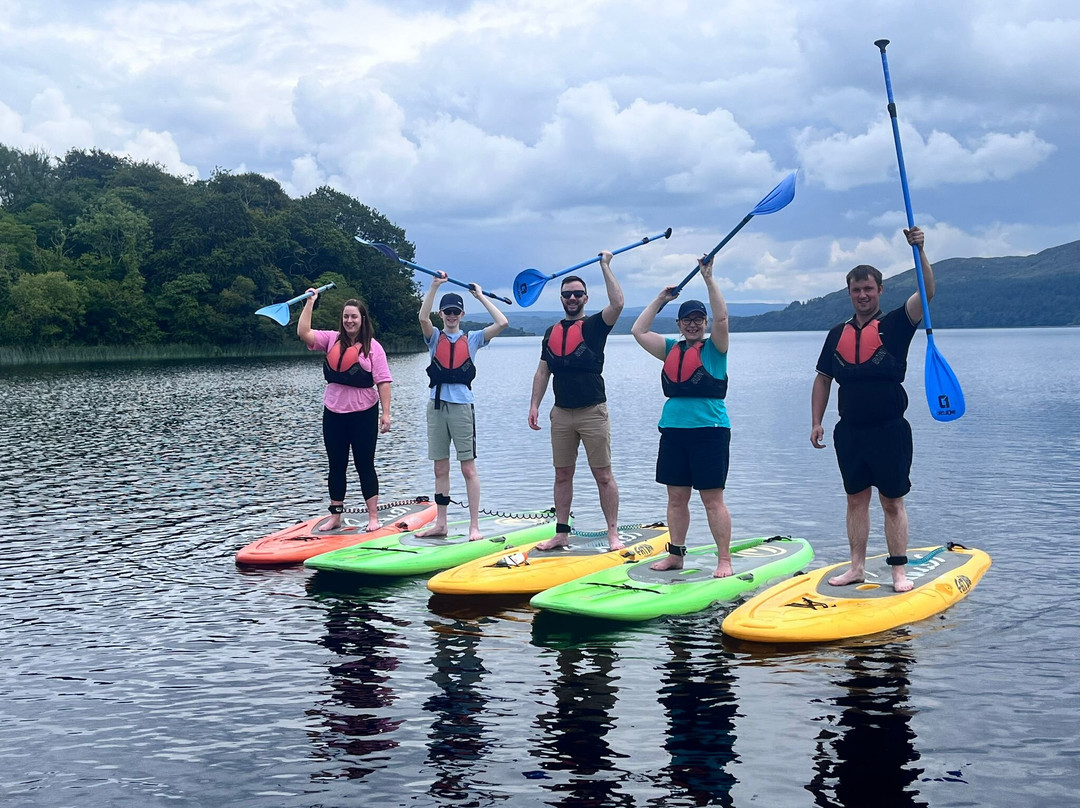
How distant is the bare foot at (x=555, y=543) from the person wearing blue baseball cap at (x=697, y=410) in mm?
1786

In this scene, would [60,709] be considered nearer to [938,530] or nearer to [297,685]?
[297,685]

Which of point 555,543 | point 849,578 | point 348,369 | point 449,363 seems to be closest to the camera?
point 849,578

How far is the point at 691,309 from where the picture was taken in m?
7.97

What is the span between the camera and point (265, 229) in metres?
93.9

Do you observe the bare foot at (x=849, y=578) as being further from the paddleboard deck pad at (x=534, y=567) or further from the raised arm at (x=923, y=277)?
the raised arm at (x=923, y=277)

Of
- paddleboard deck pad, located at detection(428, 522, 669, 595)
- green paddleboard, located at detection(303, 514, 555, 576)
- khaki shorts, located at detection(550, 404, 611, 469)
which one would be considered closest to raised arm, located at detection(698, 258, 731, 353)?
khaki shorts, located at detection(550, 404, 611, 469)

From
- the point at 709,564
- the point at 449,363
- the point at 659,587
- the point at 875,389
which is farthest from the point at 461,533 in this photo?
the point at 875,389

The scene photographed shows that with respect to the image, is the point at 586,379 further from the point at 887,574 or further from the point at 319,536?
the point at 319,536

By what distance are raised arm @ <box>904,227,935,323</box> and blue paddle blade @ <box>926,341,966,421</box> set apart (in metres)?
0.77

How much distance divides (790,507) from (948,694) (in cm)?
802

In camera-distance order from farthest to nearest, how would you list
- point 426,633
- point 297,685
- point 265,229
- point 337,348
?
1. point 265,229
2. point 337,348
3. point 426,633
4. point 297,685

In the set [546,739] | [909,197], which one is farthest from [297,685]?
[909,197]

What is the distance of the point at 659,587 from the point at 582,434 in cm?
181

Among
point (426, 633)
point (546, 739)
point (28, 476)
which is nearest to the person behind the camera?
point (546, 739)
